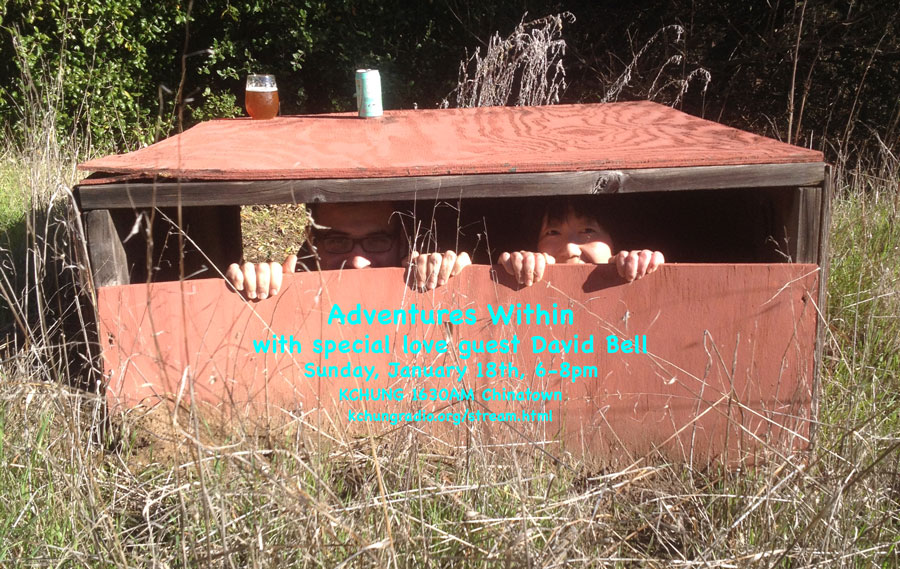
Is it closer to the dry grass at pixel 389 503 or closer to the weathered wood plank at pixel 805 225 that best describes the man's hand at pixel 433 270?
the dry grass at pixel 389 503

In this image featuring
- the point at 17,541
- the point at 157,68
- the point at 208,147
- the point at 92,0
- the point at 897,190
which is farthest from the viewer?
the point at 157,68

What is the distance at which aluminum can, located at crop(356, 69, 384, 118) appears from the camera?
3816 mm

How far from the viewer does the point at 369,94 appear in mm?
3816

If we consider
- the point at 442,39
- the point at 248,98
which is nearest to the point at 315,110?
the point at 442,39

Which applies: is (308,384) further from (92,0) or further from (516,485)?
(92,0)

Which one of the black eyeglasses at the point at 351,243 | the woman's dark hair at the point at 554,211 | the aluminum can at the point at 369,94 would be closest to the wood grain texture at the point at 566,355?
the black eyeglasses at the point at 351,243

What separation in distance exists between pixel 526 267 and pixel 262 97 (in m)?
2.03

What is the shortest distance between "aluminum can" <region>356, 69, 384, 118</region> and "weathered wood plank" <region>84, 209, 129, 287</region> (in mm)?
1651

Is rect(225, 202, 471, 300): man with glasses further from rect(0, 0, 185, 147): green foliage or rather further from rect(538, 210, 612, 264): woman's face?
rect(0, 0, 185, 147): green foliage

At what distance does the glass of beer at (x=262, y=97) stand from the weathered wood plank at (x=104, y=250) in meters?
1.59

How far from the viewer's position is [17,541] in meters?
1.85

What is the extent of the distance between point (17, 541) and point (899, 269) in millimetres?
3395

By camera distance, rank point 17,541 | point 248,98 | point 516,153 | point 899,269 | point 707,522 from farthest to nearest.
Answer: point 248,98
point 899,269
point 516,153
point 707,522
point 17,541

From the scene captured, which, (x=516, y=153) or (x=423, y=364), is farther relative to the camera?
(x=516, y=153)
